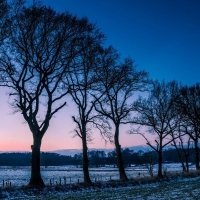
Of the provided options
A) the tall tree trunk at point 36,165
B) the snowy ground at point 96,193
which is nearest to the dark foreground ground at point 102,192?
the snowy ground at point 96,193

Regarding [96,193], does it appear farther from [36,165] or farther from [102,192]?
[36,165]

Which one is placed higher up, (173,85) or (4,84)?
(173,85)

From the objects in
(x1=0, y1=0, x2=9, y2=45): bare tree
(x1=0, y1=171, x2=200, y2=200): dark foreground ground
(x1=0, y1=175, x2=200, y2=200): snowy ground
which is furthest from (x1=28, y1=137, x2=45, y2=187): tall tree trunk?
(x1=0, y1=0, x2=9, y2=45): bare tree

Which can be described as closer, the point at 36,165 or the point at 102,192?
the point at 102,192

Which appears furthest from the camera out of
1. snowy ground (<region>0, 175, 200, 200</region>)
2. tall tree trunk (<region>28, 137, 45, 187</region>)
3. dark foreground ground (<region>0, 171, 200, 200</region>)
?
tall tree trunk (<region>28, 137, 45, 187</region>)

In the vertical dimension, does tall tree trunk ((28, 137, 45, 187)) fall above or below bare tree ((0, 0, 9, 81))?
below

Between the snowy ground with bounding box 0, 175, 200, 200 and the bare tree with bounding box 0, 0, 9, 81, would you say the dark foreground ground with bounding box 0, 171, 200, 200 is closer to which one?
the snowy ground with bounding box 0, 175, 200, 200

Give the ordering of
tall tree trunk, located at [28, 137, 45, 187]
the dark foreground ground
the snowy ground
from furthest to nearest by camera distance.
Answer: tall tree trunk, located at [28, 137, 45, 187], the dark foreground ground, the snowy ground

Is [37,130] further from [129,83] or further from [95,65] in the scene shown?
[129,83]

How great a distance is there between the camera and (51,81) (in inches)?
931

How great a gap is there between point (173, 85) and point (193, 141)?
12168 millimetres

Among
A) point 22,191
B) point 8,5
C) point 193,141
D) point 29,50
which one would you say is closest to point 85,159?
point 22,191

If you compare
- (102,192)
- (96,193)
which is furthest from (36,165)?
(102,192)

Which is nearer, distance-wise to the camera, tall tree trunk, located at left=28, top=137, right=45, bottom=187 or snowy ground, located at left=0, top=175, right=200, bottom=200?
snowy ground, located at left=0, top=175, right=200, bottom=200
